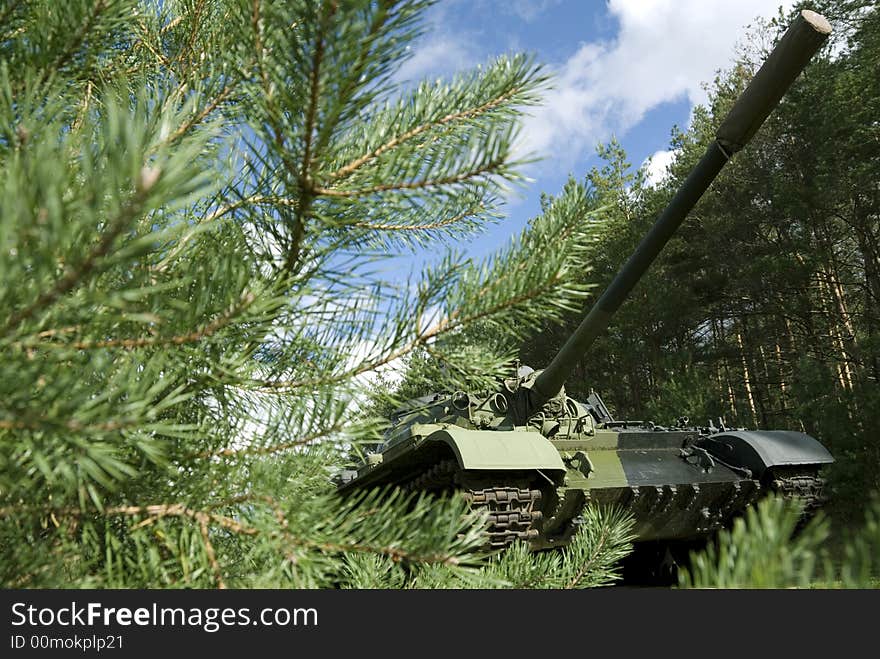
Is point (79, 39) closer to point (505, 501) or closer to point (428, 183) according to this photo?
point (428, 183)

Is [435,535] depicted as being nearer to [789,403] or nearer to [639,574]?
[639,574]

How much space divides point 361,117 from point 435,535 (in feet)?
2.78

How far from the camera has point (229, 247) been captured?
1423 mm

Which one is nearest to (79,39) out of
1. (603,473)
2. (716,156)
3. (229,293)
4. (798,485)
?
(229,293)

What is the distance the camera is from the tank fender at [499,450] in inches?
238

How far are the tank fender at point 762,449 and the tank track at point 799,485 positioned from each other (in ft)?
0.72

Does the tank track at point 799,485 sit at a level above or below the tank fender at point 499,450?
below

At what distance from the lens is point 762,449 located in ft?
28.8

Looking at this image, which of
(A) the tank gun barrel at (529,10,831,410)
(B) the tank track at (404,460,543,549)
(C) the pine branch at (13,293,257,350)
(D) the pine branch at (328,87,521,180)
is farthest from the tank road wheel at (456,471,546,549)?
(C) the pine branch at (13,293,257,350)

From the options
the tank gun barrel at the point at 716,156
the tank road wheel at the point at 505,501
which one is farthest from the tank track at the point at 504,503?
the tank gun barrel at the point at 716,156

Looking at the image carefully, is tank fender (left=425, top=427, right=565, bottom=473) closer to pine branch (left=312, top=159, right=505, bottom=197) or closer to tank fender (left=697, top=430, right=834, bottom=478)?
tank fender (left=697, top=430, right=834, bottom=478)

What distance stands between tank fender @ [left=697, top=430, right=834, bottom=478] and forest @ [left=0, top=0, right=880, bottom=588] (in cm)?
754

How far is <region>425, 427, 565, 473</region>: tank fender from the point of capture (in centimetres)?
605

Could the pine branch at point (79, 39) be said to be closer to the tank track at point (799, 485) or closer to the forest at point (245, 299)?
the forest at point (245, 299)
